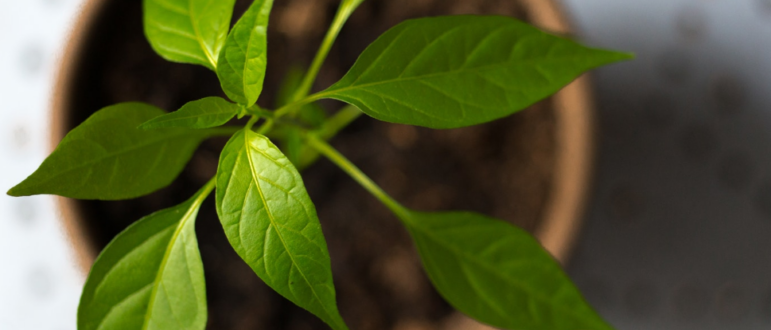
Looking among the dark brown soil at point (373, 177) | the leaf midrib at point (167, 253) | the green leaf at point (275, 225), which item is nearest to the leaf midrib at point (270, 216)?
the green leaf at point (275, 225)

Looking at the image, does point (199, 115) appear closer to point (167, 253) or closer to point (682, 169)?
point (167, 253)

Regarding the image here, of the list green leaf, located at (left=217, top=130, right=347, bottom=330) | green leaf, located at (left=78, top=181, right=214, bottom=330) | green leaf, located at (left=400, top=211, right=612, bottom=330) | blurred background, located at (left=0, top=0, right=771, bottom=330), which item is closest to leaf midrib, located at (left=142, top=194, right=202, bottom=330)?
green leaf, located at (left=78, top=181, right=214, bottom=330)

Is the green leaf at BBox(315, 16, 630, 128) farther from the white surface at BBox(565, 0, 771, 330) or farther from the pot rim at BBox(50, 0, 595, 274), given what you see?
the white surface at BBox(565, 0, 771, 330)

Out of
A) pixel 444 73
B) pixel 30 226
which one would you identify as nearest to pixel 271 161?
pixel 444 73

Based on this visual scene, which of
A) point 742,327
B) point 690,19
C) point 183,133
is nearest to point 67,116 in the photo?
point 183,133

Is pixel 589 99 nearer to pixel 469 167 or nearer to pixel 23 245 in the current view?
pixel 469 167

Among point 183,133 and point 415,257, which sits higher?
point 183,133

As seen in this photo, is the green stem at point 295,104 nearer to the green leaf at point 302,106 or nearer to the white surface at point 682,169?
the green leaf at point 302,106
